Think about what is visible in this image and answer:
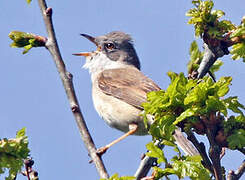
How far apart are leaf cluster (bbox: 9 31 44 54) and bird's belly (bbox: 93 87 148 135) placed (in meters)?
2.45

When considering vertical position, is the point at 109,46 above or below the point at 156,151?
above

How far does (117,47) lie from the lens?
8414 millimetres

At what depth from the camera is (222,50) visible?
3.57 metres

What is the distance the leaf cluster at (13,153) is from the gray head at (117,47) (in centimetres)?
522

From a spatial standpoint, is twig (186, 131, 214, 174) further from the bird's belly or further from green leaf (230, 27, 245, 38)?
the bird's belly

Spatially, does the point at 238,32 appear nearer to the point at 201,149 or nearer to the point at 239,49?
the point at 239,49

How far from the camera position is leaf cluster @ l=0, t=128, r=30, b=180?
9.05 ft

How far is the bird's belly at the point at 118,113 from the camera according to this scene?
20.4 feet

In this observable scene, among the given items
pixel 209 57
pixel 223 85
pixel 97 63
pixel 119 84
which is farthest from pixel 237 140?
pixel 97 63

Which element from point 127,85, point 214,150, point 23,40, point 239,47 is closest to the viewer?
point 214,150

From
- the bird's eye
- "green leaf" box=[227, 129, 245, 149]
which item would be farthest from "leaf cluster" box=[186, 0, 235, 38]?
the bird's eye

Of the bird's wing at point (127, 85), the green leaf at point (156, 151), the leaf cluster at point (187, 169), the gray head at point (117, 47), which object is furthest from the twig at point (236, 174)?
the gray head at point (117, 47)

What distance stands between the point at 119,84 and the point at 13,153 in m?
4.35

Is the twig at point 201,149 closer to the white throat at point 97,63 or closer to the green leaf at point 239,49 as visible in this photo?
the green leaf at point 239,49
